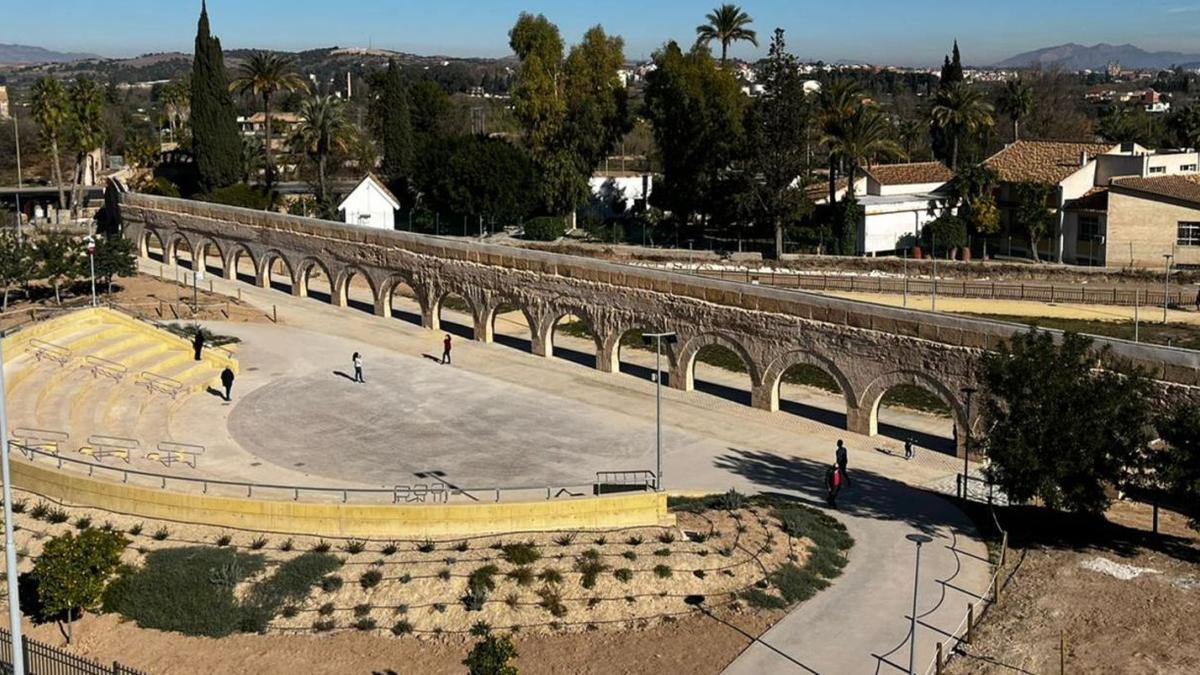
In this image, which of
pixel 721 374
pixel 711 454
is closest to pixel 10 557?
pixel 711 454

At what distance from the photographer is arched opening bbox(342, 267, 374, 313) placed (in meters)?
58.7

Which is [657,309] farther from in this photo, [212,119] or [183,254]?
[212,119]

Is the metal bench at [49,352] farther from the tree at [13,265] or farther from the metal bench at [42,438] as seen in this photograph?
the tree at [13,265]

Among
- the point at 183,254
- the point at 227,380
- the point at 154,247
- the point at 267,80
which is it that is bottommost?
the point at 227,380

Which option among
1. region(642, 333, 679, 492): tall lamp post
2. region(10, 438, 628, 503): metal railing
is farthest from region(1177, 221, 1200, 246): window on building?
region(10, 438, 628, 503): metal railing

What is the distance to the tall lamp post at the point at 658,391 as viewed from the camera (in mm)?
28391

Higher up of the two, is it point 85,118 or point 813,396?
point 85,118

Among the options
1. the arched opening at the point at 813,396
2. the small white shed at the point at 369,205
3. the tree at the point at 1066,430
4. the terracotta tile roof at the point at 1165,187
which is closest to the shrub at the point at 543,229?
the small white shed at the point at 369,205

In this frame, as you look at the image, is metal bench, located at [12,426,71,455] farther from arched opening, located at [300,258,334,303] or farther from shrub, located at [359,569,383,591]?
arched opening, located at [300,258,334,303]

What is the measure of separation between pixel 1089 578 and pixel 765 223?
47953 mm

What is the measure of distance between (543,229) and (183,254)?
74.5ft

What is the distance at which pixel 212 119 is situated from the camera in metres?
79.2

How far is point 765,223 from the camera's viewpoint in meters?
71.2

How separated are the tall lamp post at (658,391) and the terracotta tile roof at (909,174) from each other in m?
28.1
